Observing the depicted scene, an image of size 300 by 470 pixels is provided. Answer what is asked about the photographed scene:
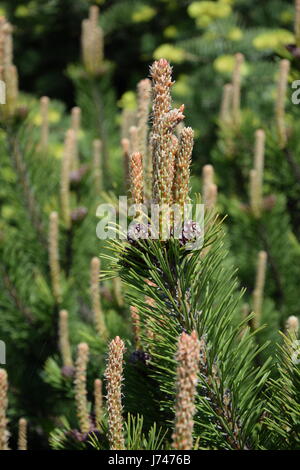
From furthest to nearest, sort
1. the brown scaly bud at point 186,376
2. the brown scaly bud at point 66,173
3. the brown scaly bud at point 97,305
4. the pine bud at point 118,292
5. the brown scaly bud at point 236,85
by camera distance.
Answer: the brown scaly bud at point 236,85, the brown scaly bud at point 66,173, the pine bud at point 118,292, the brown scaly bud at point 97,305, the brown scaly bud at point 186,376

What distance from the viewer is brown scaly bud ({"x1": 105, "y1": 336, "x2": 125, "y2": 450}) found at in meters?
0.42

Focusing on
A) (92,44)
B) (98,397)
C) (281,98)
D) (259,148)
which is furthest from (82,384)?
(92,44)

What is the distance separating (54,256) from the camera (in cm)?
98

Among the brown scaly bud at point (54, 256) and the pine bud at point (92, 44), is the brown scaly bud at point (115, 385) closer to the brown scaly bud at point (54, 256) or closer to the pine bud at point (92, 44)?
the brown scaly bud at point (54, 256)

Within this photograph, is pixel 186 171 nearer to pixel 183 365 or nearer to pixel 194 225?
pixel 194 225

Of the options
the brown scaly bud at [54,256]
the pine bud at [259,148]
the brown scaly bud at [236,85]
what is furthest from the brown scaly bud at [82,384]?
the brown scaly bud at [236,85]

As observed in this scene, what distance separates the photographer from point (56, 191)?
1234 mm

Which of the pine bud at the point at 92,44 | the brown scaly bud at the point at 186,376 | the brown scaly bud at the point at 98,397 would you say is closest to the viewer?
the brown scaly bud at the point at 186,376

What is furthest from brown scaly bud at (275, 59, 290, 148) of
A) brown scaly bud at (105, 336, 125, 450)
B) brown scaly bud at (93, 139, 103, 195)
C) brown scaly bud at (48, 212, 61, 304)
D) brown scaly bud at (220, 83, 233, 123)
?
brown scaly bud at (105, 336, 125, 450)

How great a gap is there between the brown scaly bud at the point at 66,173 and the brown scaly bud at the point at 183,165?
1.89 feet

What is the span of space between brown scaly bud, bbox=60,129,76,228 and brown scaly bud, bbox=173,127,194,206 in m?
0.58

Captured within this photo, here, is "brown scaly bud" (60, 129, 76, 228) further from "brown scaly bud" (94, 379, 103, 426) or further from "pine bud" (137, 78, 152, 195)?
"brown scaly bud" (94, 379, 103, 426)

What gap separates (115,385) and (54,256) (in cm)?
59

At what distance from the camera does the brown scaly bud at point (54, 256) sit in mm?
948
